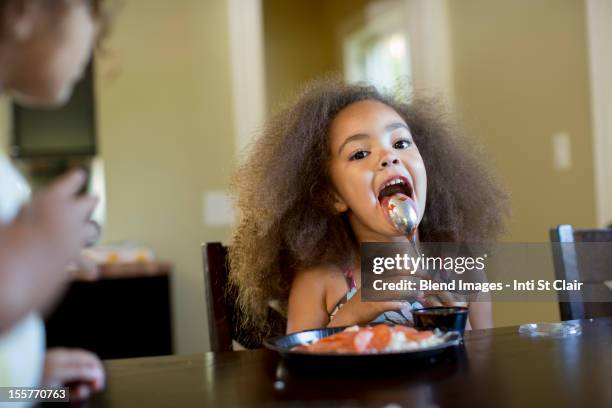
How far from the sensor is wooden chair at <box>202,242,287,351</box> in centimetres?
128

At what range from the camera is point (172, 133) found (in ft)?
10.2

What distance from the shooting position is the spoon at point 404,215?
3.76ft

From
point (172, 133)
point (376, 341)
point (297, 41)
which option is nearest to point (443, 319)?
Result: point (376, 341)

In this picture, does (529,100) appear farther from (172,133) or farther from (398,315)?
(398,315)

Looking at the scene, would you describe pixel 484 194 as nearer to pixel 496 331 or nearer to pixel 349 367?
pixel 496 331

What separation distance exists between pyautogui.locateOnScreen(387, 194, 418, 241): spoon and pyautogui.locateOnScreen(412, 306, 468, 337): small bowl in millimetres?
231

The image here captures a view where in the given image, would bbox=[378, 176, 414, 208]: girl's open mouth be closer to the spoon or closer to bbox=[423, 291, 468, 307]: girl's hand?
the spoon

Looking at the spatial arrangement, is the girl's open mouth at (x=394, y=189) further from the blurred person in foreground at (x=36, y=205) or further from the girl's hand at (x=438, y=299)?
the blurred person in foreground at (x=36, y=205)

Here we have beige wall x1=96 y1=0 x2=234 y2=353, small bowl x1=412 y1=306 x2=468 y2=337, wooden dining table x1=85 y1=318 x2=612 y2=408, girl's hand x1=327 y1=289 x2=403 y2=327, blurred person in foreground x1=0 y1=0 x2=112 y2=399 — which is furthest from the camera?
beige wall x1=96 y1=0 x2=234 y2=353

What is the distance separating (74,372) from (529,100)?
8.12 feet


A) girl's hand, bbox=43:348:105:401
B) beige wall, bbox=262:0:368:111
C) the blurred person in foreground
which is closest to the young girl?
girl's hand, bbox=43:348:105:401

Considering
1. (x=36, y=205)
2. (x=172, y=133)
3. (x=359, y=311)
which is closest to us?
(x=36, y=205)

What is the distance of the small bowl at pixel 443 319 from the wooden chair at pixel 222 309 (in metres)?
0.45

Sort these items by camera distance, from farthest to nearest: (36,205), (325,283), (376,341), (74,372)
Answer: (325,283), (376,341), (74,372), (36,205)
